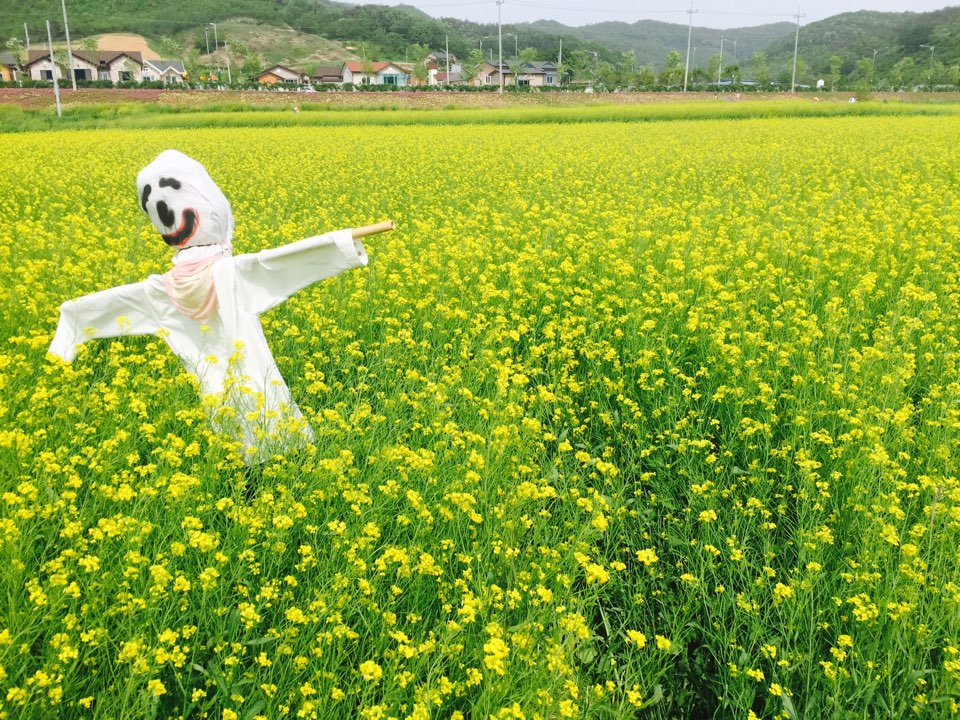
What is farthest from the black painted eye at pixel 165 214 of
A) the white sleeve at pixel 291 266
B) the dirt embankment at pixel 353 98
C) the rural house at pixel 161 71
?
the rural house at pixel 161 71

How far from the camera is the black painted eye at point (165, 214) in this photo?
3908 mm

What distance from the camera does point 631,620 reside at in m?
3.08

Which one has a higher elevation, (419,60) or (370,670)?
(419,60)

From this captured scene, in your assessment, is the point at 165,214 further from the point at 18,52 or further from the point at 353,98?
the point at 18,52

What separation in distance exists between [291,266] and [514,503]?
5.46ft

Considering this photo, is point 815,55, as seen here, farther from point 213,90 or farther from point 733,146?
point 733,146

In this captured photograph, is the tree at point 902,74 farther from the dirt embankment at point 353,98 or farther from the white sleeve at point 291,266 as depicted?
A: the white sleeve at point 291,266

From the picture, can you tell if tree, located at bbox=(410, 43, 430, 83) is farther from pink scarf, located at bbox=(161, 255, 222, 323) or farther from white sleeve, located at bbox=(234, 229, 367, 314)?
white sleeve, located at bbox=(234, 229, 367, 314)

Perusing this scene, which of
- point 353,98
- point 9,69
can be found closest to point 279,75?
point 9,69

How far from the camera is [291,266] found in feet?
12.1

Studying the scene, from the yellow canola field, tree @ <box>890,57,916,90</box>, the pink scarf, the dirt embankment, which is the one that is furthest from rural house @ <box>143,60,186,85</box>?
the pink scarf

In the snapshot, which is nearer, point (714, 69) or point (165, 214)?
point (165, 214)

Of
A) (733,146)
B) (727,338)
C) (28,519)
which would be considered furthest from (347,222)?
(733,146)

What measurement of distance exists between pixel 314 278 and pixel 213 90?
49.8 m
